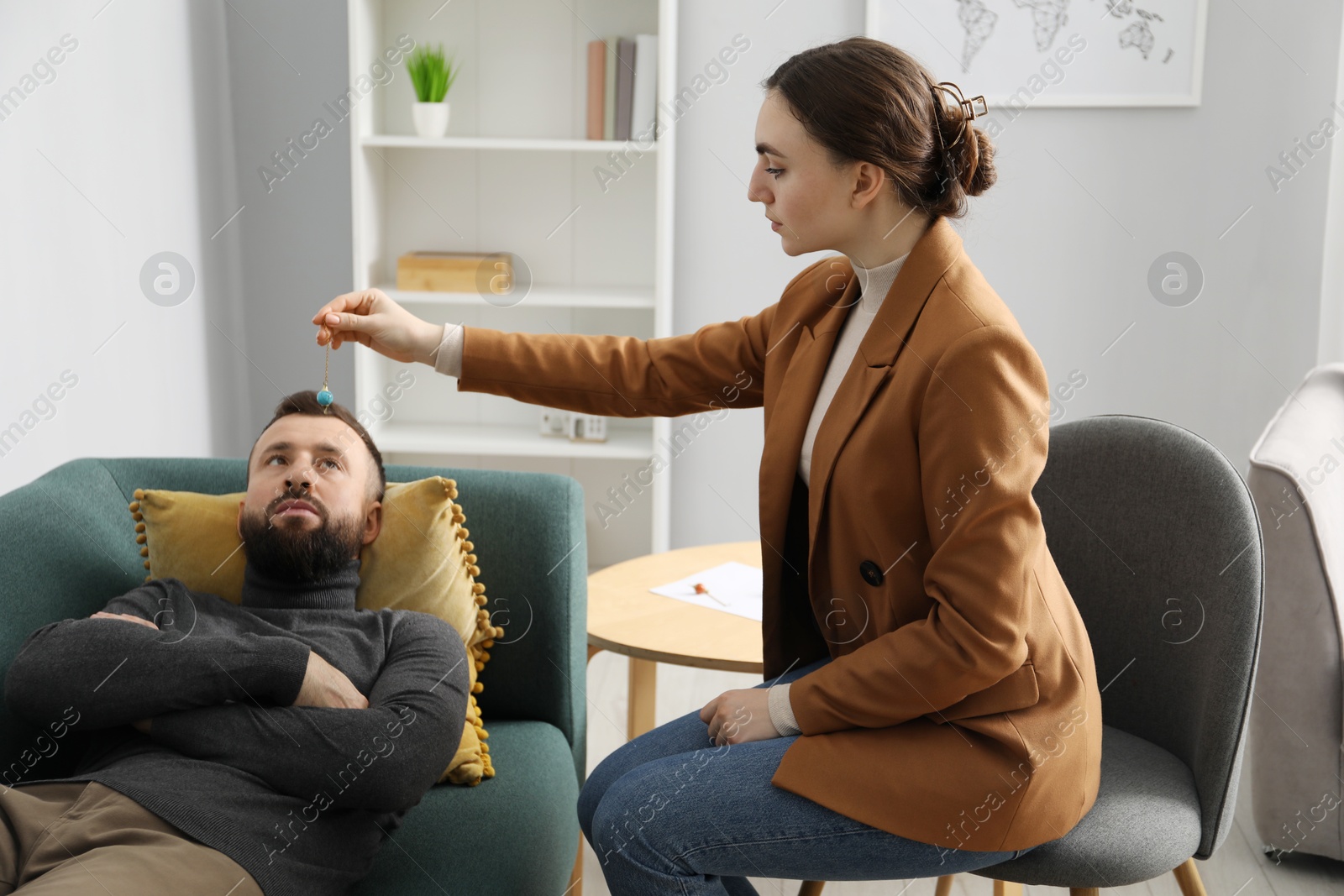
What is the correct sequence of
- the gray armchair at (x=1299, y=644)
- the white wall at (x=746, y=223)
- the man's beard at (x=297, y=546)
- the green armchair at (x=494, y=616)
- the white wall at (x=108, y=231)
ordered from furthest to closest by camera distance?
the white wall at (x=746, y=223)
the white wall at (x=108, y=231)
the gray armchair at (x=1299, y=644)
the man's beard at (x=297, y=546)
the green armchair at (x=494, y=616)

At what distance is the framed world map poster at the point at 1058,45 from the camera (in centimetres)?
308

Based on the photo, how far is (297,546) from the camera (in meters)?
1.52

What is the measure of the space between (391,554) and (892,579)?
29.9 inches

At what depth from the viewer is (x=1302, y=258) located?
10.3 ft

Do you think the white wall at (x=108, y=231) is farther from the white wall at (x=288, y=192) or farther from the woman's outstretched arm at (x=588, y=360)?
the woman's outstretched arm at (x=588, y=360)

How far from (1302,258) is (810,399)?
2.42 metres

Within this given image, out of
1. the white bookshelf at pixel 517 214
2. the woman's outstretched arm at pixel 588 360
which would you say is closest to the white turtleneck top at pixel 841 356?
the woman's outstretched arm at pixel 588 360

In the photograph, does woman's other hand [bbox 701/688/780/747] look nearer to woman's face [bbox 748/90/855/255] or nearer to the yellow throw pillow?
the yellow throw pillow

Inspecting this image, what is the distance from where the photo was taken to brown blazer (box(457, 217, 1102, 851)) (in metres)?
1.16

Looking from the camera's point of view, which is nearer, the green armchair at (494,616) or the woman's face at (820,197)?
the woman's face at (820,197)

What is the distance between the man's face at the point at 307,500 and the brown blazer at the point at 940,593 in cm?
63

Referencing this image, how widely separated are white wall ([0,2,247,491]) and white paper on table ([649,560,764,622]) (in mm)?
1430

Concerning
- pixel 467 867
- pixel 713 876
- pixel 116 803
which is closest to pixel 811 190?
pixel 713 876

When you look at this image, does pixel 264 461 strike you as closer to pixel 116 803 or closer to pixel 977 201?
pixel 116 803
